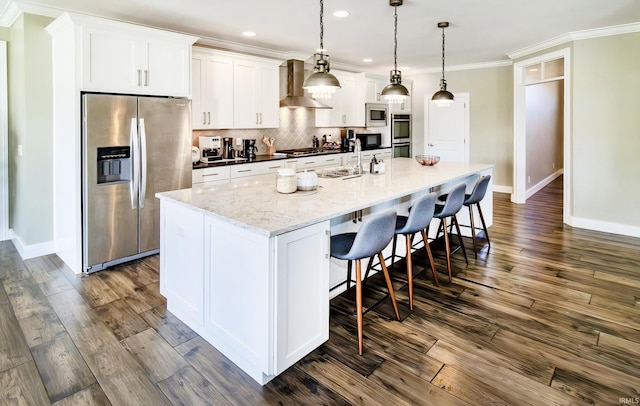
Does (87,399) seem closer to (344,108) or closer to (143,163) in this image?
(143,163)

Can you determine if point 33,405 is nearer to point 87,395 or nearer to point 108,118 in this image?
point 87,395

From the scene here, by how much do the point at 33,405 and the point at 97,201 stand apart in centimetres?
213

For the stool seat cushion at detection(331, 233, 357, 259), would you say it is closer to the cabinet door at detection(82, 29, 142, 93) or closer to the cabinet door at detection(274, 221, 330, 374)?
the cabinet door at detection(274, 221, 330, 374)

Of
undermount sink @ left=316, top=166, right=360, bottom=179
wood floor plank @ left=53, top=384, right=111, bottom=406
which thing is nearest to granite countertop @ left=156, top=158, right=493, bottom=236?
undermount sink @ left=316, top=166, right=360, bottom=179

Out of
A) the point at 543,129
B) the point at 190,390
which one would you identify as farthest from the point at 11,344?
the point at 543,129

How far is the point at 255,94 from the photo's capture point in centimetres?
547

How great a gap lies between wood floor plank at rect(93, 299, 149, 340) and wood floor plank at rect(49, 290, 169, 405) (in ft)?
0.12

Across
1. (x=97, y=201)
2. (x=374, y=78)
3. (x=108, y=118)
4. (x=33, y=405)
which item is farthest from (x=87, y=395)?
(x=374, y=78)

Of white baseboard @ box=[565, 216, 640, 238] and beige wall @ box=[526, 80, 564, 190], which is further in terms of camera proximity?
beige wall @ box=[526, 80, 564, 190]

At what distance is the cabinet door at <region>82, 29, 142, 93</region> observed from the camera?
3.50m

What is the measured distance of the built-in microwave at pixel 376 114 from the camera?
752 centimetres

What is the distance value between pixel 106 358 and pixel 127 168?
2063 mm

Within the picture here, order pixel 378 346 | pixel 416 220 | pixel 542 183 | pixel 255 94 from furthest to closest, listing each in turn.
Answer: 1. pixel 542 183
2. pixel 255 94
3. pixel 416 220
4. pixel 378 346

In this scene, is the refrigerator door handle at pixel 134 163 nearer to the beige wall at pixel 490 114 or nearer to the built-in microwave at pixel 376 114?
the built-in microwave at pixel 376 114
